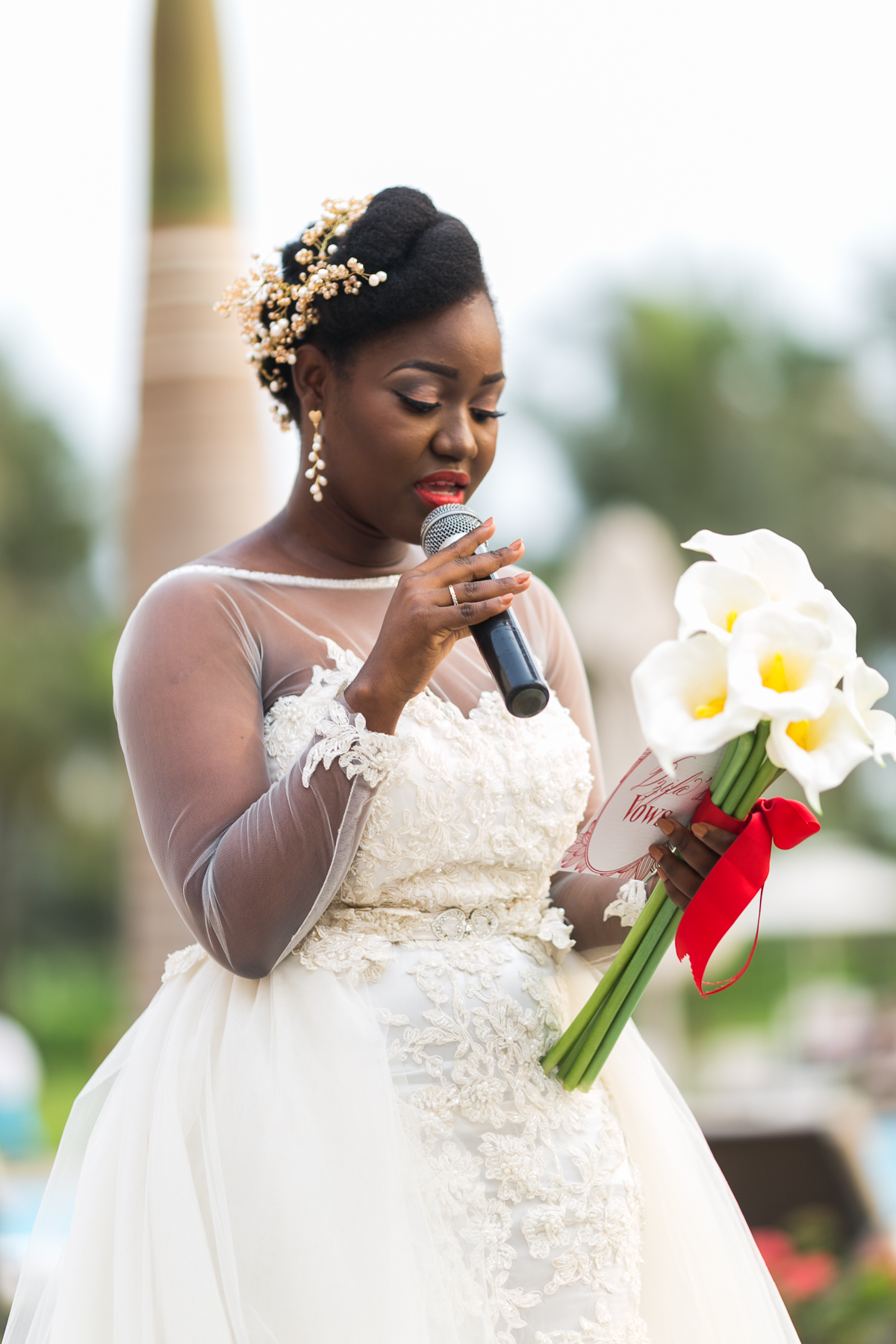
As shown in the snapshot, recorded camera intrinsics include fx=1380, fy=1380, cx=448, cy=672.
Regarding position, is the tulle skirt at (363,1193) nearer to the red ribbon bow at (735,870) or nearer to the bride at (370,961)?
the bride at (370,961)

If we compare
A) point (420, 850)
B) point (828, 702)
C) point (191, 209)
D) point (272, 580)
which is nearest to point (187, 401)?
point (191, 209)

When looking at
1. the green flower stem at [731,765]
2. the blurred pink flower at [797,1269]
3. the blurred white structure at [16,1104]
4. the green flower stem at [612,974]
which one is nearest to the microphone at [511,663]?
the green flower stem at [731,765]

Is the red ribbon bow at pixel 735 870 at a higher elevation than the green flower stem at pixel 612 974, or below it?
higher

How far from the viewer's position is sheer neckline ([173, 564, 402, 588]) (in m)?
2.44

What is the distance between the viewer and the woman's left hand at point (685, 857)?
6.81ft

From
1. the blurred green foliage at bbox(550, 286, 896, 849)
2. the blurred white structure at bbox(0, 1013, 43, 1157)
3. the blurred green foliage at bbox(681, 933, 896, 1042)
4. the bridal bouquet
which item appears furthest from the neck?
the blurred green foliage at bbox(550, 286, 896, 849)

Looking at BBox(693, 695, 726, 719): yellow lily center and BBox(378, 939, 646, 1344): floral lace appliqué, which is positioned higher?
BBox(693, 695, 726, 719): yellow lily center

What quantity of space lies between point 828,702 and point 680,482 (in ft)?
102

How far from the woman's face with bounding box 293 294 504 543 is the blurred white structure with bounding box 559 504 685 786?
735cm

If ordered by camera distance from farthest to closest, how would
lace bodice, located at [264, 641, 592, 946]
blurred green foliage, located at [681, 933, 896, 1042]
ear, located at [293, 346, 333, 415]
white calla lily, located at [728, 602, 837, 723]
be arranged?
blurred green foliage, located at [681, 933, 896, 1042] < ear, located at [293, 346, 333, 415] < lace bodice, located at [264, 641, 592, 946] < white calla lily, located at [728, 602, 837, 723]

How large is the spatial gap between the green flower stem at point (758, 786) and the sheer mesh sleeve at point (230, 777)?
0.53m

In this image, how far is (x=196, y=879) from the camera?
2150mm

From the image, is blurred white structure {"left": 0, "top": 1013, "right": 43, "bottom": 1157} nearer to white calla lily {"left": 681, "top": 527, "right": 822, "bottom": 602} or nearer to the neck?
the neck

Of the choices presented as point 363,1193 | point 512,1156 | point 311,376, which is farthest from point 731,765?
point 311,376
